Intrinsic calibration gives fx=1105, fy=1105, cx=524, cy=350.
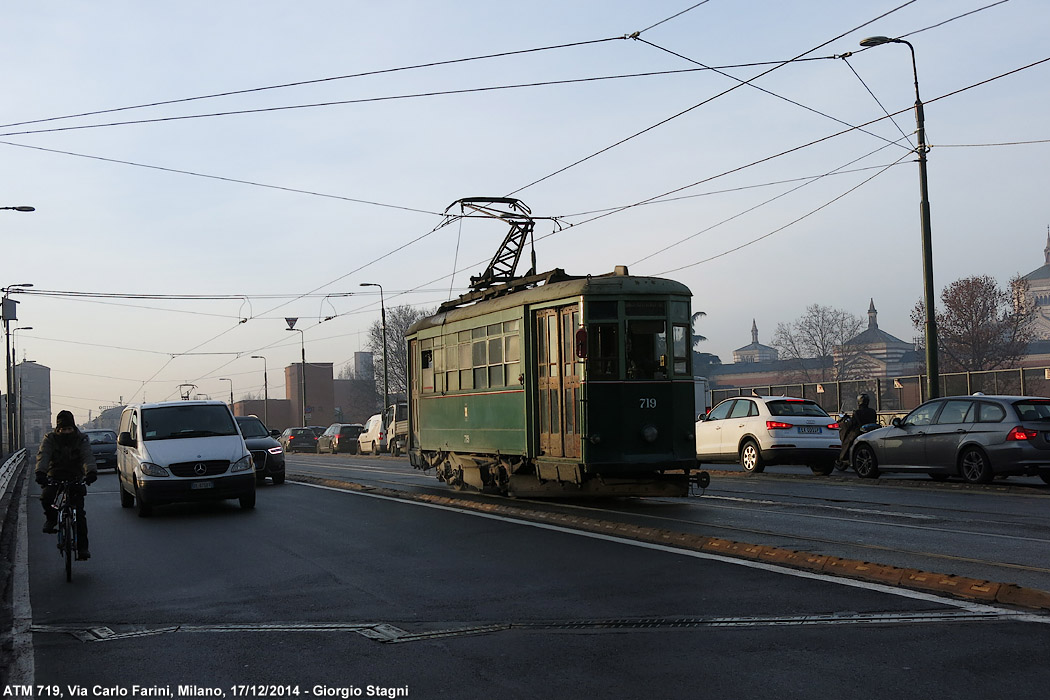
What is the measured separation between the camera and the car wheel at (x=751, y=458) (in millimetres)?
22047

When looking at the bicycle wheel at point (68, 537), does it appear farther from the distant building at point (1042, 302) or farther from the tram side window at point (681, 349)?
the distant building at point (1042, 302)

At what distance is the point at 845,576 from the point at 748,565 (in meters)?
0.94

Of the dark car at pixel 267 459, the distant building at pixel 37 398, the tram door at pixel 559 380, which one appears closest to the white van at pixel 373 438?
the dark car at pixel 267 459

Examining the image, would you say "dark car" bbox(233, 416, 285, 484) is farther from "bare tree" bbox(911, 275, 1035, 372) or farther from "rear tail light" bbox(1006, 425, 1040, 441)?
"bare tree" bbox(911, 275, 1035, 372)

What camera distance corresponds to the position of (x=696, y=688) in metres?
5.32

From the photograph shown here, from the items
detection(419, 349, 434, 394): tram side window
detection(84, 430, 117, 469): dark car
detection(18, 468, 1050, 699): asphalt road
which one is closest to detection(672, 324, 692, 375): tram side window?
detection(18, 468, 1050, 699): asphalt road

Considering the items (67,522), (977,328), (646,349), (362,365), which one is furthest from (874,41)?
(362,365)

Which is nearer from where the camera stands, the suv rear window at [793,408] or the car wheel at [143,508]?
the car wheel at [143,508]

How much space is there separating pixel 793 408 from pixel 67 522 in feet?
49.8

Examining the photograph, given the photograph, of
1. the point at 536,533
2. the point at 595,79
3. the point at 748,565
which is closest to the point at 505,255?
the point at 595,79

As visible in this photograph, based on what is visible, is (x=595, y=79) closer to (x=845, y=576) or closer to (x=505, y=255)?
(x=505, y=255)

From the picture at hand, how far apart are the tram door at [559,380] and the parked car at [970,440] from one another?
7.15 m

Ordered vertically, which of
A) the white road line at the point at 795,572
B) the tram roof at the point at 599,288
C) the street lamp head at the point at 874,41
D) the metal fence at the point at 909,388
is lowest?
the white road line at the point at 795,572

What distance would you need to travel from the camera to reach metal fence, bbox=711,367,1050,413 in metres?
30.2
